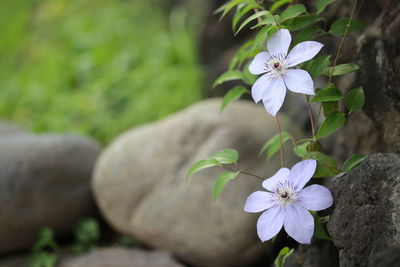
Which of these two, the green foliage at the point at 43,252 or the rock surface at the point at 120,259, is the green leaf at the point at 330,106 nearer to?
the rock surface at the point at 120,259

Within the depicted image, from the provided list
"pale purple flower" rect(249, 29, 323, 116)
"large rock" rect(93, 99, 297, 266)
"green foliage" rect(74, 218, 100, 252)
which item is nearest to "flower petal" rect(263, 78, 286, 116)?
"pale purple flower" rect(249, 29, 323, 116)

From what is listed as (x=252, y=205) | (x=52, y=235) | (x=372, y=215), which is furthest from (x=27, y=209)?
(x=372, y=215)

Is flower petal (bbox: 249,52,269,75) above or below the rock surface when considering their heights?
above

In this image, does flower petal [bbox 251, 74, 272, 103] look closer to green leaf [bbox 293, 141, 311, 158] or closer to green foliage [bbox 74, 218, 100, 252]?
green leaf [bbox 293, 141, 311, 158]

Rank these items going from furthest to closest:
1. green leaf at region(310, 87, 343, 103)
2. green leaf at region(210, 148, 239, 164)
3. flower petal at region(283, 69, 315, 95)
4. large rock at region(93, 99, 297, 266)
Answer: large rock at region(93, 99, 297, 266) < green leaf at region(210, 148, 239, 164) < green leaf at region(310, 87, 343, 103) < flower petal at region(283, 69, 315, 95)

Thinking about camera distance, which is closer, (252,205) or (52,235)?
(252,205)

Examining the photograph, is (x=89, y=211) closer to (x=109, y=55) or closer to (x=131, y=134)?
(x=131, y=134)
